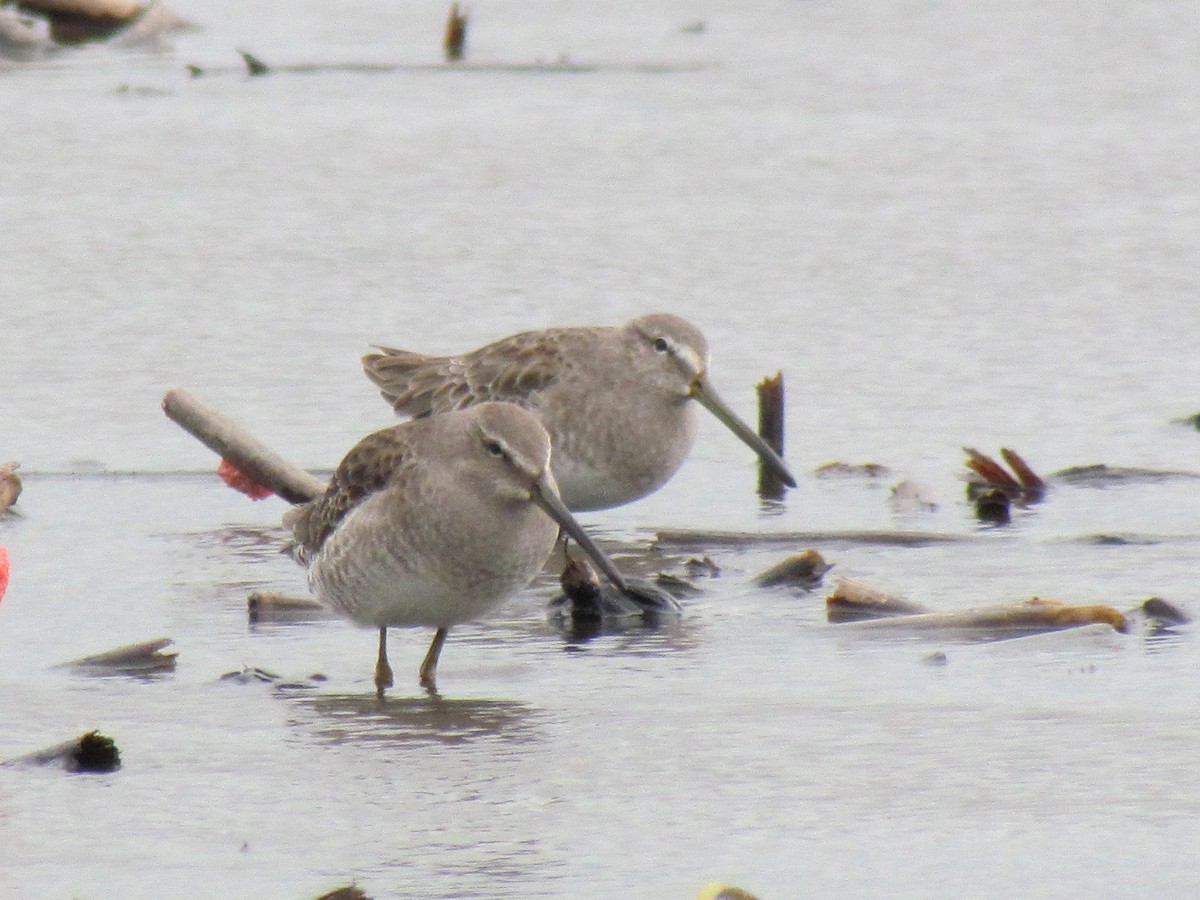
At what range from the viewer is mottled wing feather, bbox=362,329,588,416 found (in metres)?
7.67

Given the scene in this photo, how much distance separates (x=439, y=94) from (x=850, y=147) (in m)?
2.73

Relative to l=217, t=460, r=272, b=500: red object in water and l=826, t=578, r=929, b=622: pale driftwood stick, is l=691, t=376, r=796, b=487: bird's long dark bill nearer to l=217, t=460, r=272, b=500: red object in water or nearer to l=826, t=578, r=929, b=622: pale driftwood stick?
l=826, t=578, r=929, b=622: pale driftwood stick

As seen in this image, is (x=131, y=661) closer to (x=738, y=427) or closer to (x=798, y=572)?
(x=798, y=572)

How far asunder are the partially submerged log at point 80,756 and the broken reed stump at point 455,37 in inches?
424

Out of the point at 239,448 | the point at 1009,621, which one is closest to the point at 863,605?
the point at 1009,621

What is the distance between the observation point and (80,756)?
15.9ft

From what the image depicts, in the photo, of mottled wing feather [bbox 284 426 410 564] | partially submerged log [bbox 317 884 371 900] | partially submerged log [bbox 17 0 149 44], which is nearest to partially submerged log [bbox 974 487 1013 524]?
mottled wing feather [bbox 284 426 410 564]

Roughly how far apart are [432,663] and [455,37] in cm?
1005

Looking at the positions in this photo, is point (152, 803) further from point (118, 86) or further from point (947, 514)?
point (118, 86)

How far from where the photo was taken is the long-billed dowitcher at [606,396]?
7.29 m

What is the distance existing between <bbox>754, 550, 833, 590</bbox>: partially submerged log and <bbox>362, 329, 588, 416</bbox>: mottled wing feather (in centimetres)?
136

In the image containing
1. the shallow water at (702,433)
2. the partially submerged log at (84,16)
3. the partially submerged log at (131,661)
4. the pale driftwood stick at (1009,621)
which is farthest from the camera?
the partially submerged log at (84,16)

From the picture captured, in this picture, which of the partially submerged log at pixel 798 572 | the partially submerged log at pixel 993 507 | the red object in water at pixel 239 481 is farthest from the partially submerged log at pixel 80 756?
the partially submerged log at pixel 993 507

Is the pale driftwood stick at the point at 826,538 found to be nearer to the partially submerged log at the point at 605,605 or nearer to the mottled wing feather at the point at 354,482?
the partially submerged log at the point at 605,605
